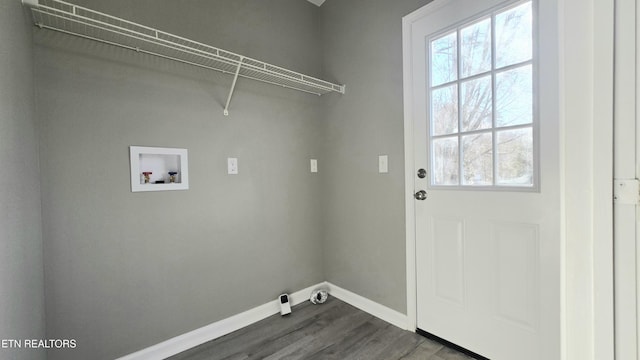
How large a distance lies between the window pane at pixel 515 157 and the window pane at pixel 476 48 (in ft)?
1.27

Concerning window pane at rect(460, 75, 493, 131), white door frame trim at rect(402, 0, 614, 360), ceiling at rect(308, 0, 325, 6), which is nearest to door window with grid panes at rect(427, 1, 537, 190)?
window pane at rect(460, 75, 493, 131)

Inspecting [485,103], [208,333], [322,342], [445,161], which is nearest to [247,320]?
[208,333]

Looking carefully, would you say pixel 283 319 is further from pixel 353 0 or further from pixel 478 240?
pixel 353 0

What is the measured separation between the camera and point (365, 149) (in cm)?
200

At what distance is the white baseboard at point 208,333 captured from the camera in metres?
1.50

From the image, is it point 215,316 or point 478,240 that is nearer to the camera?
point 478,240

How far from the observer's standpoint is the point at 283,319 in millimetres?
1925

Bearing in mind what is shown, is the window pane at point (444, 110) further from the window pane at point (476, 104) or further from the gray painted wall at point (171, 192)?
the gray painted wall at point (171, 192)

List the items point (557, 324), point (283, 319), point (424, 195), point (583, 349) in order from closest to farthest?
point (583, 349) → point (557, 324) → point (424, 195) → point (283, 319)

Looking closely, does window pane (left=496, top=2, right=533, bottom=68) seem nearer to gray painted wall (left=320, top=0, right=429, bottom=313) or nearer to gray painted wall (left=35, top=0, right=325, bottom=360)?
gray painted wall (left=320, top=0, right=429, bottom=313)

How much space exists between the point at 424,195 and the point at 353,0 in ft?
5.27

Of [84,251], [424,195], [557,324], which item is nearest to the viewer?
[557,324]

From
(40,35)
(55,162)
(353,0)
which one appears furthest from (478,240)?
(40,35)

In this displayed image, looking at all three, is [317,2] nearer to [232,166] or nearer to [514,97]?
[232,166]
